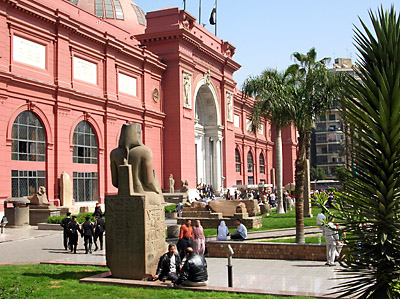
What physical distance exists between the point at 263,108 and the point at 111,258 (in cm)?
1608

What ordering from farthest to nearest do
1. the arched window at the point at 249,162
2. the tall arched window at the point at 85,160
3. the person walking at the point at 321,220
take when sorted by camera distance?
the arched window at the point at 249,162, the tall arched window at the point at 85,160, the person walking at the point at 321,220

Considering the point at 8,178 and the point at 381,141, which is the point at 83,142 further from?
the point at 381,141

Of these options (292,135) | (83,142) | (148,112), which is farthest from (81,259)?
(292,135)

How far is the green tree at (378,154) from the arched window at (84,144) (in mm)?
28791

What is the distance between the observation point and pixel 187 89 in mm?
42438

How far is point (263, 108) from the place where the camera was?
24.8m

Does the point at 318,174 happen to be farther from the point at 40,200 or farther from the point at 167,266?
the point at 167,266

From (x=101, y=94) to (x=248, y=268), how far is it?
2434 cm

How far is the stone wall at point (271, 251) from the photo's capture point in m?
13.3

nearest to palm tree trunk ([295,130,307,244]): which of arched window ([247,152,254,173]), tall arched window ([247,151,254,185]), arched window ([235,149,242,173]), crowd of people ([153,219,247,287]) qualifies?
crowd of people ([153,219,247,287])

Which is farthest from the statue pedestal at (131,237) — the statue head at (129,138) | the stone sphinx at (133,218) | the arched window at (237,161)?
the arched window at (237,161)

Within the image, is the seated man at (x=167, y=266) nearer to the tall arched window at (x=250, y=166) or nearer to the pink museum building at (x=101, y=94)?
the pink museum building at (x=101, y=94)

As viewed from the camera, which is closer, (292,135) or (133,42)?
(133,42)

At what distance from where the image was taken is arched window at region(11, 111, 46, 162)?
86.4 feet
